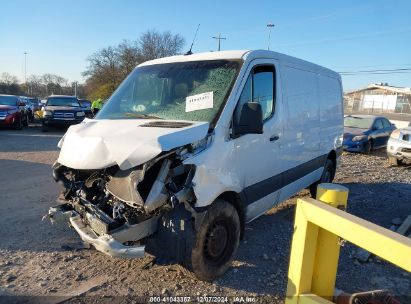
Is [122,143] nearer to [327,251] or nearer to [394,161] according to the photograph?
[327,251]

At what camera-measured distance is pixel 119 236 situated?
3.20m

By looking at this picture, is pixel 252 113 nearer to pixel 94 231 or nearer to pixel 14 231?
pixel 94 231

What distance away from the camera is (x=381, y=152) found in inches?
626

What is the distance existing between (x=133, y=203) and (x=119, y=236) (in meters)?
0.30

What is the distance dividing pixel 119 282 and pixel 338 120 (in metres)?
5.40

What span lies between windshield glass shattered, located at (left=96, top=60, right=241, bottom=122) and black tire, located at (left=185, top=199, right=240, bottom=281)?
0.95 meters

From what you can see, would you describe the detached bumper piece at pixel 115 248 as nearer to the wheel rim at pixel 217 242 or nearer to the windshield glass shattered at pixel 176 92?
the wheel rim at pixel 217 242

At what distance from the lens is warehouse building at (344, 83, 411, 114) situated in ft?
169

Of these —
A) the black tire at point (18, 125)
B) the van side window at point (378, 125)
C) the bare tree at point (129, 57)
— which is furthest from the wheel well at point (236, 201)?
→ the bare tree at point (129, 57)

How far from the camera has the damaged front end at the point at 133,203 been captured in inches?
124

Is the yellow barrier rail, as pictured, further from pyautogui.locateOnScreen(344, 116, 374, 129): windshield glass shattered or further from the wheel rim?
pyautogui.locateOnScreen(344, 116, 374, 129): windshield glass shattered

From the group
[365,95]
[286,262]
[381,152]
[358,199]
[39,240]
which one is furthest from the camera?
[365,95]

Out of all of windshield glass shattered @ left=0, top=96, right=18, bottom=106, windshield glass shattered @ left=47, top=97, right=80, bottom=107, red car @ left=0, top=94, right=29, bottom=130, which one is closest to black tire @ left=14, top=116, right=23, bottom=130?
red car @ left=0, top=94, right=29, bottom=130

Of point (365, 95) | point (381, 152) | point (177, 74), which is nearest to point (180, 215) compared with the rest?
point (177, 74)
